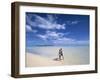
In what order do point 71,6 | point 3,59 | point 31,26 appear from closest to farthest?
point 3,59
point 31,26
point 71,6

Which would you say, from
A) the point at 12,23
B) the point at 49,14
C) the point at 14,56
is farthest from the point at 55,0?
the point at 14,56

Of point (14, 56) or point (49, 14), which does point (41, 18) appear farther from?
point (14, 56)

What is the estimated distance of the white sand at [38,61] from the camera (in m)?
1.85

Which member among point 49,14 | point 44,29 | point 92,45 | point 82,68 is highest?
point 49,14

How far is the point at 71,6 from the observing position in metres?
1.99

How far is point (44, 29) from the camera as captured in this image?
1902mm

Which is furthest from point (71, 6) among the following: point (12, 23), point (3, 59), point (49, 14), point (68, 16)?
point (3, 59)

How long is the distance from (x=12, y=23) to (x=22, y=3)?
0.16 meters

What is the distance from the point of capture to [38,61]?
74.0 inches

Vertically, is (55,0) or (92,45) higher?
(55,0)

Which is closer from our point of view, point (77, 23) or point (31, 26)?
point (31, 26)

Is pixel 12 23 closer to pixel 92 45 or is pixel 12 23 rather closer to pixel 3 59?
pixel 3 59

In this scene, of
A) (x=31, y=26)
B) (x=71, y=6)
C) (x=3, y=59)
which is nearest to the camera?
(x=3, y=59)

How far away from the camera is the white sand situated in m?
1.85
